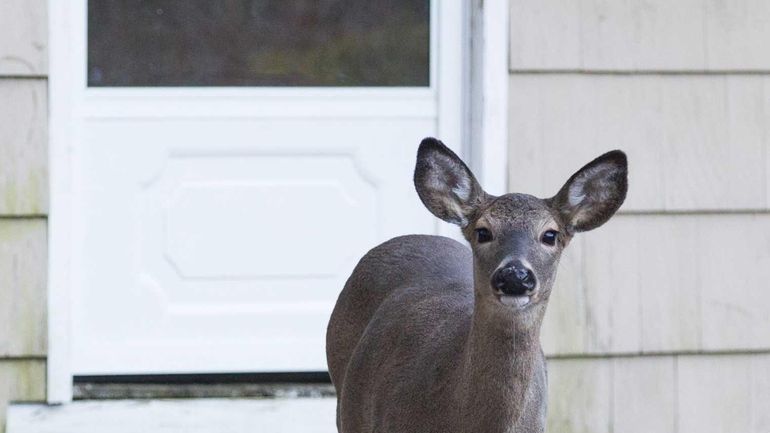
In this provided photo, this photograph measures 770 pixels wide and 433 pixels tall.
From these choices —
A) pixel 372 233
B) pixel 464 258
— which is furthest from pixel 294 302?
pixel 464 258

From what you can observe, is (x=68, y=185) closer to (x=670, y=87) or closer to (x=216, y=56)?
(x=216, y=56)

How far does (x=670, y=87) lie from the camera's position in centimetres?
480

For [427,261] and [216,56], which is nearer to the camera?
[427,261]

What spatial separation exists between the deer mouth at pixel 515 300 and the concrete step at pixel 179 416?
1904 millimetres

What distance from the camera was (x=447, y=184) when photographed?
3182 millimetres

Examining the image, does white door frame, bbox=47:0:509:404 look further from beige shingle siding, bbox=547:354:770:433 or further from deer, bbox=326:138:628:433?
deer, bbox=326:138:628:433

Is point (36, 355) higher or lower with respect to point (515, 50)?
lower

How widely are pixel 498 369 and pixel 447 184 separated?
431 millimetres

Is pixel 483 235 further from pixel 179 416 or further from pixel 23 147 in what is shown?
pixel 23 147

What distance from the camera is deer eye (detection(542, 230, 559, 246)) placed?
3020 mm

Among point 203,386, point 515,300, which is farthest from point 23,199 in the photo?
point 515,300

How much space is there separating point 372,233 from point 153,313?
2.61 feet

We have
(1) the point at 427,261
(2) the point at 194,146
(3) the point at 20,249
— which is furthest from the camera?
(2) the point at 194,146

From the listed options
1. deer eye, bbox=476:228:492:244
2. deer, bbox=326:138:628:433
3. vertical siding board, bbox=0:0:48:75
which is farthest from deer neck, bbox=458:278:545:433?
vertical siding board, bbox=0:0:48:75
